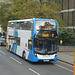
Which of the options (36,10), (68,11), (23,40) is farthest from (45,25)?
(68,11)

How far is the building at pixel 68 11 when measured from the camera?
36.3 metres

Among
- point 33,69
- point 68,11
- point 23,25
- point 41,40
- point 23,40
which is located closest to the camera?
point 33,69

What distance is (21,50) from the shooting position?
21.4m

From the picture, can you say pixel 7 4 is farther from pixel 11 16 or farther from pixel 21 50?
pixel 21 50

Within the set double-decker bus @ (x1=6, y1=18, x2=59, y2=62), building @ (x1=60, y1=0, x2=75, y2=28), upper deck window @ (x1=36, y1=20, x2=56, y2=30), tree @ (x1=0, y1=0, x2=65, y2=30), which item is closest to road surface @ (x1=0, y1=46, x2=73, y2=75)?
double-decker bus @ (x1=6, y1=18, x2=59, y2=62)

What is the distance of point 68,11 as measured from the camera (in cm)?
3738

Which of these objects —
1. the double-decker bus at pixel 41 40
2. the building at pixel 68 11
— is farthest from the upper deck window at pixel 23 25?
the building at pixel 68 11

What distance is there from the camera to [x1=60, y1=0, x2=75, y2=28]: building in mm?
36281

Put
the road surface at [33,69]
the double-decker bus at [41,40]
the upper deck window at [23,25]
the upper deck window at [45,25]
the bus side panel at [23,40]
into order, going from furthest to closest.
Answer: the bus side panel at [23,40] < the upper deck window at [23,25] < the upper deck window at [45,25] < the double-decker bus at [41,40] < the road surface at [33,69]

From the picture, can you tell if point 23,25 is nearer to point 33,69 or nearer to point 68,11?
point 33,69

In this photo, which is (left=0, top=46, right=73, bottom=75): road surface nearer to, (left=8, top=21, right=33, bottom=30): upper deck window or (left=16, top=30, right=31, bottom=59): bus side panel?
(left=16, top=30, right=31, bottom=59): bus side panel

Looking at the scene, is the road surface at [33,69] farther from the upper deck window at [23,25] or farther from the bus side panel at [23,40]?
the upper deck window at [23,25]

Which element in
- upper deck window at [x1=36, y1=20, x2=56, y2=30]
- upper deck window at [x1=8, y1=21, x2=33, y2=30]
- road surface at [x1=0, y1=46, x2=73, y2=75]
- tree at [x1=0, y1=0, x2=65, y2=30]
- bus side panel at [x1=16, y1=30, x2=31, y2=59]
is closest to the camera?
road surface at [x1=0, y1=46, x2=73, y2=75]

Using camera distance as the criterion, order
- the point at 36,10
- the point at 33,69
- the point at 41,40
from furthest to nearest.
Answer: the point at 36,10
the point at 41,40
the point at 33,69
